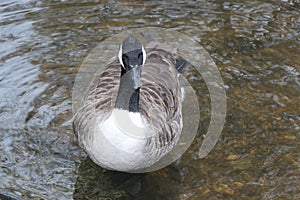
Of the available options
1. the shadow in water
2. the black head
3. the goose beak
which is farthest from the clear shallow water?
the black head

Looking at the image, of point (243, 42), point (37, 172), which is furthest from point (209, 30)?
point (37, 172)

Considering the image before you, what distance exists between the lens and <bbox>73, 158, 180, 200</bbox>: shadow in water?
5.08m

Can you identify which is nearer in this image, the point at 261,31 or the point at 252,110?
the point at 252,110

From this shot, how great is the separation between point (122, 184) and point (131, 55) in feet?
4.48

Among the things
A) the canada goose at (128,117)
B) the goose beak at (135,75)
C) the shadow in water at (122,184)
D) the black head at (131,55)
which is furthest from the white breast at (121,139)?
the shadow in water at (122,184)

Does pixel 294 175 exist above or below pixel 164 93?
below

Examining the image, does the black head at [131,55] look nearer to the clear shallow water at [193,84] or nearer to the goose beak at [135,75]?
the goose beak at [135,75]

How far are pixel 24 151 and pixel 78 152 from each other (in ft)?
1.70

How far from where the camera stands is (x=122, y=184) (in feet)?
17.1

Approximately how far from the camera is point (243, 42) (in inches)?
298

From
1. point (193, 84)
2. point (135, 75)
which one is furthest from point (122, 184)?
point (193, 84)

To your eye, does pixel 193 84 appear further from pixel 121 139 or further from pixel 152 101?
pixel 121 139

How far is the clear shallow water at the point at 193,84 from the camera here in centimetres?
515

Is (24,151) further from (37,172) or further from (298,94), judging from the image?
(298,94)
